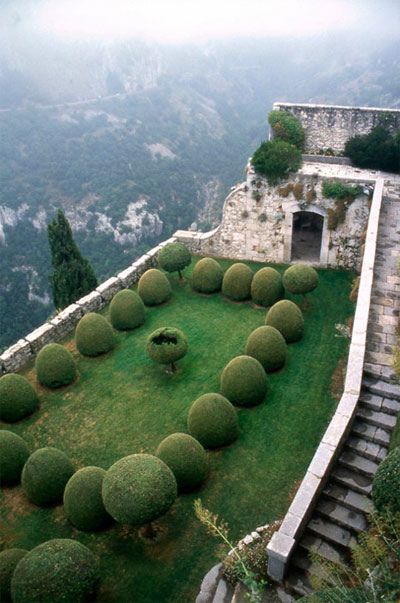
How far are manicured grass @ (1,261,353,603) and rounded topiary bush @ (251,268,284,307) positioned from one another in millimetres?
522

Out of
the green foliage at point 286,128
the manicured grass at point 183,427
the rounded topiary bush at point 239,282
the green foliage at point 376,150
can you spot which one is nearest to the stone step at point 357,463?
the manicured grass at point 183,427

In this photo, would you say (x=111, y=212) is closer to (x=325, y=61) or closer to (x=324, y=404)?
(x=324, y=404)

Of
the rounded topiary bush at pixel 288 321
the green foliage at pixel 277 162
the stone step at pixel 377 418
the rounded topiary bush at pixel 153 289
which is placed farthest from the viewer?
the green foliage at pixel 277 162

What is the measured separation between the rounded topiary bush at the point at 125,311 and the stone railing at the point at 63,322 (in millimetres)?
1388

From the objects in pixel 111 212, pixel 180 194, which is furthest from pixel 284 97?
pixel 111 212

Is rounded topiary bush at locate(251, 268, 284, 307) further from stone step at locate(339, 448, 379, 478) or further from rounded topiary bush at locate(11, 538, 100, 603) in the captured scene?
rounded topiary bush at locate(11, 538, 100, 603)

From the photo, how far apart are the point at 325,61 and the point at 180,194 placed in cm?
5254

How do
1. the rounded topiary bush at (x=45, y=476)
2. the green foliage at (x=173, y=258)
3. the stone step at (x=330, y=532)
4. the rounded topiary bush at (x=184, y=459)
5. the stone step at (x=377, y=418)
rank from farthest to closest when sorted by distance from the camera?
1. the green foliage at (x=173, y=258)
2. the rounded topiary bush at (x=45, y=476)
3. the rounded topiary bush at (x=184, y=459)
4. the stone step at (x=377, y=418)
5. the stone step at (x=330, y=532)

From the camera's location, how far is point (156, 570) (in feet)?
29.9

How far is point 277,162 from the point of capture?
18938 millimetres

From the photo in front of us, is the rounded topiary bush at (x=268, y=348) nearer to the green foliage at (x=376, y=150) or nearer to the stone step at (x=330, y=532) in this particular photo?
the stone step at (x=330, y=532)

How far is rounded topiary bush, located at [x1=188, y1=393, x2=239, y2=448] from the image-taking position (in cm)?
1121

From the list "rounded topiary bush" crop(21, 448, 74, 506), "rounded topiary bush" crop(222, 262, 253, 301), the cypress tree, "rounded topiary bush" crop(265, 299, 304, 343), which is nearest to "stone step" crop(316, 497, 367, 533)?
"rounded topiary bush" crop(21, 448, 74, 506)

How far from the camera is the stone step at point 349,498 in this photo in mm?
8727
